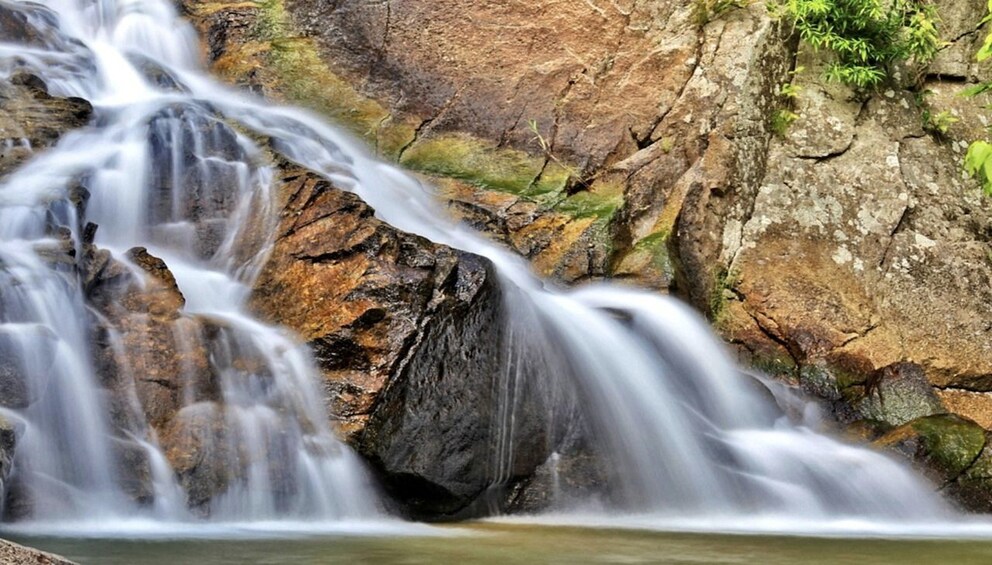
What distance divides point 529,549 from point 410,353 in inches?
58.7

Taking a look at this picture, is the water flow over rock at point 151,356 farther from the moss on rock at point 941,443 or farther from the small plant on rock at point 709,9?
the small plant on rock at point 709,9

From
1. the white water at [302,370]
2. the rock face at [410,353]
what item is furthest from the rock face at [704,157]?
the rock face at [410,353]

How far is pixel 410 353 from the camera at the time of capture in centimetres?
517

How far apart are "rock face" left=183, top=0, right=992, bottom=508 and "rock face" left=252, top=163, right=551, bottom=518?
208cm

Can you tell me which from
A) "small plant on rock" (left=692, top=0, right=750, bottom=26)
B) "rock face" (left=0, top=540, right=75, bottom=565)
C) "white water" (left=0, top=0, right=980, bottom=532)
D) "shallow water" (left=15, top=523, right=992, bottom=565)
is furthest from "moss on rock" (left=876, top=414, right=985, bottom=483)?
"rock face" (left=0, top=540, right=75, bottom=565)

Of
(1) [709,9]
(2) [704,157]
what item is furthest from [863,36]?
(2) [704,157]

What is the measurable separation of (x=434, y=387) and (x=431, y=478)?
Result: 1.57 ft

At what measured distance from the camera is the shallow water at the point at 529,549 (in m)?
3.62

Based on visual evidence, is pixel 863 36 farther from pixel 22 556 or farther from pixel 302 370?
pixel 22 556

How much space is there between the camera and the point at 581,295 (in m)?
7.06

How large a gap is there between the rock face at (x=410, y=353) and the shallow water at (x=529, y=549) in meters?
0.48

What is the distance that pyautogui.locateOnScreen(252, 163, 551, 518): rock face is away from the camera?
16.5ft

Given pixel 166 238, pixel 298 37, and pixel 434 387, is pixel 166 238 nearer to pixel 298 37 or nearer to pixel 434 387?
pixel 434 387

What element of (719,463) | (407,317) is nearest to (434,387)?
(407,317)
